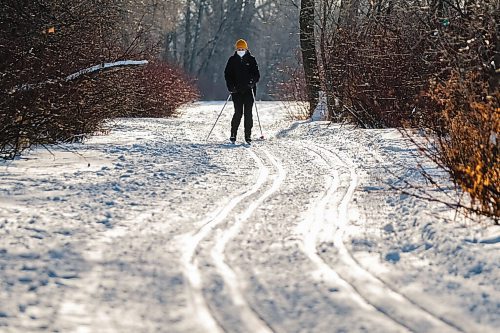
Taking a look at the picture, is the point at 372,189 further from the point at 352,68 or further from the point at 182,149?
the point at 352,68

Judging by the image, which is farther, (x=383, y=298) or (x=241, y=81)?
(x=241, y=81)

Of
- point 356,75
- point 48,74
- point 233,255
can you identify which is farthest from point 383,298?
point 356,75

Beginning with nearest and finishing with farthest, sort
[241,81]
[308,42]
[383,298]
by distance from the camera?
[383,298], [241,81], [308,42]

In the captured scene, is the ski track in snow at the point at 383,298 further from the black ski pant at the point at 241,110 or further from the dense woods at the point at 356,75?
the black ski pant at the point at 241,110

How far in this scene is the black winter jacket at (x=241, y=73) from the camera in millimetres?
12758

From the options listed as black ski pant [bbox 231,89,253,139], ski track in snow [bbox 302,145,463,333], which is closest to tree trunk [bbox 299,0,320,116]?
black ski pant [bbox 231,89,253,139]

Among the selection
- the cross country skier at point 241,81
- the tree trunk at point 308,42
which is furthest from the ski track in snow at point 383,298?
the tree trunk at point 308,42

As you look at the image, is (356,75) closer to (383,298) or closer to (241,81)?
(241,81)

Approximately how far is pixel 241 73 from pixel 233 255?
8.62 metres

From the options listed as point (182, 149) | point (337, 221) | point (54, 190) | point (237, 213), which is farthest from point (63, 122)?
point (337, 221)

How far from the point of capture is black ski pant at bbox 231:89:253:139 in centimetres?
1268

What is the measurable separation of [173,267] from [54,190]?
2750mm

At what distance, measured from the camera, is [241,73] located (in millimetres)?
12820

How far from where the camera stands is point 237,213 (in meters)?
5.93
